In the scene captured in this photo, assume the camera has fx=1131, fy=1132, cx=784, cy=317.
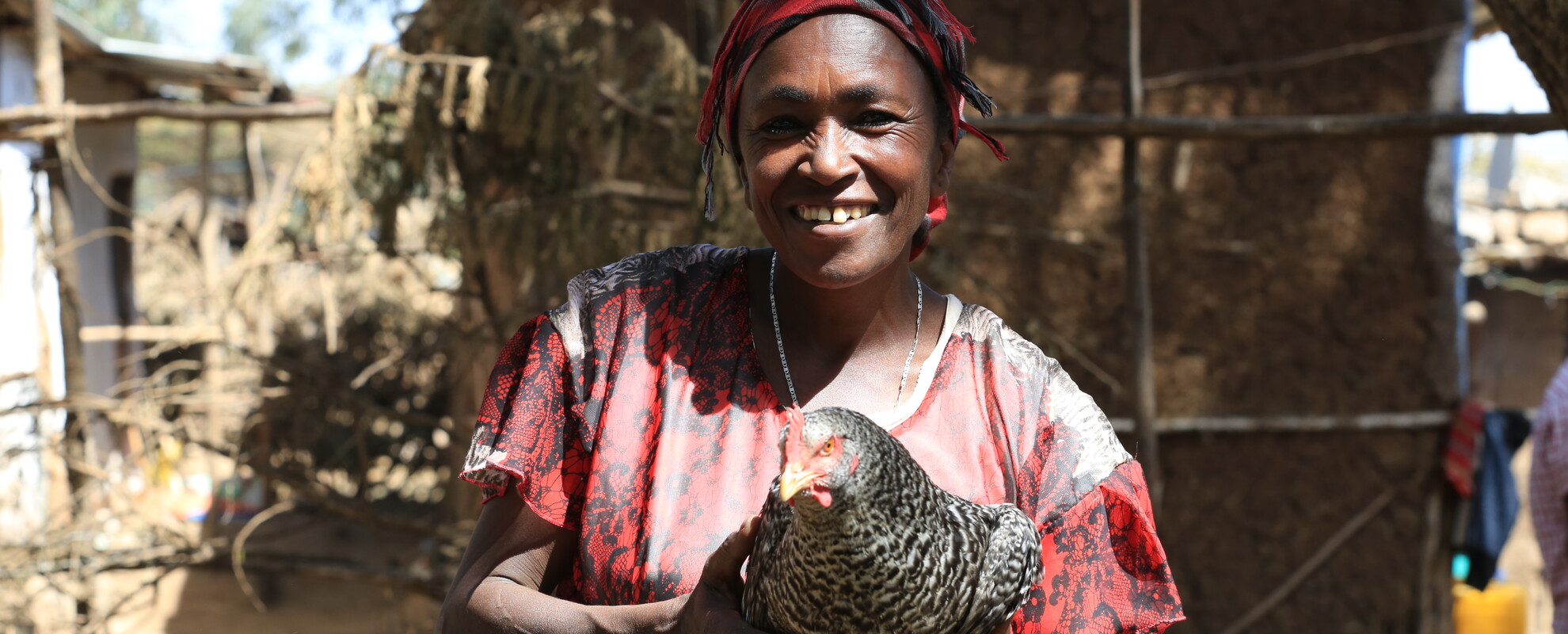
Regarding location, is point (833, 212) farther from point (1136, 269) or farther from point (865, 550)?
point (1136, 269)

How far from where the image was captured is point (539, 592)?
1732 millimetres

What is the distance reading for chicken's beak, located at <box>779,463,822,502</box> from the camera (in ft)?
4.28

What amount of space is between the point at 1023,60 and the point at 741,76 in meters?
3.76

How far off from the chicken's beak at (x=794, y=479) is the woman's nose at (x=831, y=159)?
0.47m

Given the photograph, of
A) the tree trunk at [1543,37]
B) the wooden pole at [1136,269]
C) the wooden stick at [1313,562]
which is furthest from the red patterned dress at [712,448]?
the wooden stick at [1313,562]

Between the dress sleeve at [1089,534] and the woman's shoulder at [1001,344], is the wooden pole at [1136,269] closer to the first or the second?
the woman's shoulder at [1001,344]

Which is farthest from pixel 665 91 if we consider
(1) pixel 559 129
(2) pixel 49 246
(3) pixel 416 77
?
(2) pixel 49 246

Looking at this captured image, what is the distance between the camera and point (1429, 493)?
5375 mm

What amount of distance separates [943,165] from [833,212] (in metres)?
0.28

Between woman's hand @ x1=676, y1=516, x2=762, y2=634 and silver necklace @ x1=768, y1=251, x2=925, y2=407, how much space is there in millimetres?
322

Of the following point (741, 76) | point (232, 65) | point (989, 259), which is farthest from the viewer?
point (232, 65)

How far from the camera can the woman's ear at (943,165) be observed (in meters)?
1.80

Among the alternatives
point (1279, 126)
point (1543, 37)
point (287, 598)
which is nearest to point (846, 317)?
point (1543, 37)

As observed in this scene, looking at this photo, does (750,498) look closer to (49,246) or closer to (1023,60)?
(1023,60)
